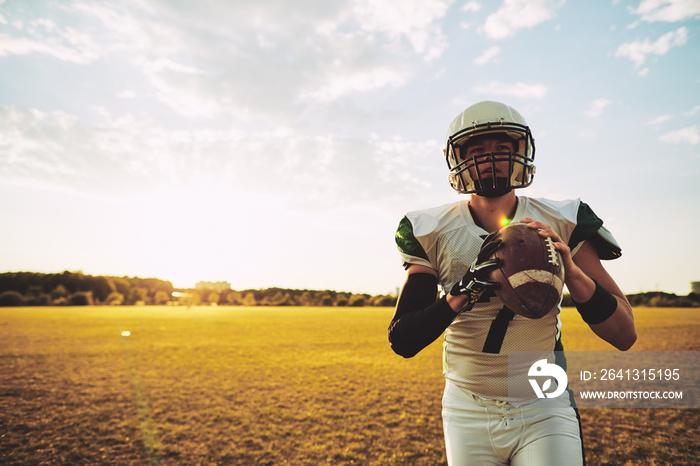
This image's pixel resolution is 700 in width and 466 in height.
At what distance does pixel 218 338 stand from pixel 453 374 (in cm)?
1702

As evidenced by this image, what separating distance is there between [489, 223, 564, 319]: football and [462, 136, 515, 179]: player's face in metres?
0.42

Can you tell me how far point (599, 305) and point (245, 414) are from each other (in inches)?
244

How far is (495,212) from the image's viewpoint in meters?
2.29

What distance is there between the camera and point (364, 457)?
516 cm

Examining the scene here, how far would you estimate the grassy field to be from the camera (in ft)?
17.2

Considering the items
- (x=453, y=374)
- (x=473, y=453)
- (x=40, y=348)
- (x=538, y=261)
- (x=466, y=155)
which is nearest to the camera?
(x=538, y=261)

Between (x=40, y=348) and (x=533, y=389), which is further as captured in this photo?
(x=40, y=348)

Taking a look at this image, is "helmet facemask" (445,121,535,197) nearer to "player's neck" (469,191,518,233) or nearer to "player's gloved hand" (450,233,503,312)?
"player's neck" (469,191,518,233)

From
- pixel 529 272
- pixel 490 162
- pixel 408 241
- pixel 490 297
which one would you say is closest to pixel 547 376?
pixel 490 297

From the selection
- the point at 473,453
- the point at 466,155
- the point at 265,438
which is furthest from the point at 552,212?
the point at 265,438

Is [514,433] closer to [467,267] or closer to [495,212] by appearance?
[467,267]

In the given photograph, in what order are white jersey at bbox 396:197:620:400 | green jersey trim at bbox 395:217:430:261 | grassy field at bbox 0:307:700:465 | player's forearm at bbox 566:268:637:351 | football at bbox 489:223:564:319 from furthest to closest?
grassy field at bbox 0:307:700:465 < green jersey trim at bbox 395:217:430:261 < white jersey at bbox 396:197:620:400 < player's forearm at bbox 566:268:637:351 < football at bbox 489:223:564:319

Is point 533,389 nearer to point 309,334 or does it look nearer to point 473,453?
point 473,453

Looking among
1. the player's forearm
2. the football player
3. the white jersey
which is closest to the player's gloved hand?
the football player
